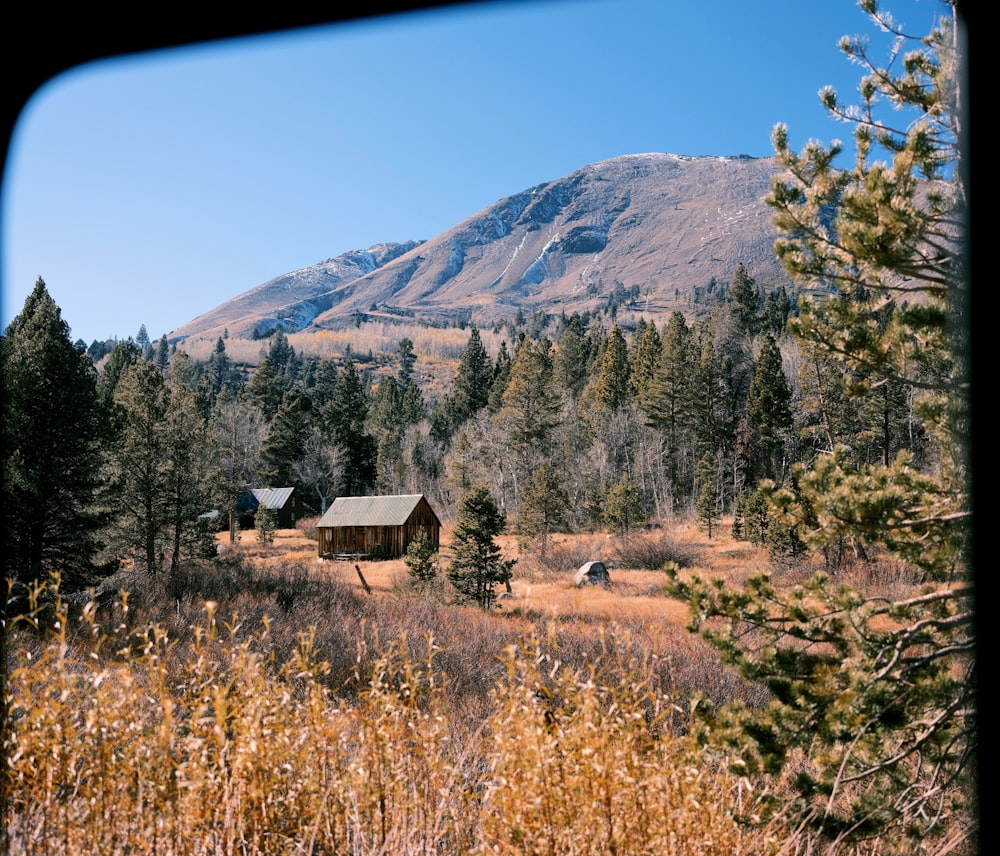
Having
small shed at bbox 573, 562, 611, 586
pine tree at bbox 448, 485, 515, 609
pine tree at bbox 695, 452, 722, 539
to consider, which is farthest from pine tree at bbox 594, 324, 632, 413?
pine tree at bbox 448, 485, 515, 609

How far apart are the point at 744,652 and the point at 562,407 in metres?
46.0

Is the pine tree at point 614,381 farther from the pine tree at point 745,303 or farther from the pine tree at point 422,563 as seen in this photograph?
the pine tree at point 422,563

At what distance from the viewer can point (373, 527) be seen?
Result: 37.9 meters

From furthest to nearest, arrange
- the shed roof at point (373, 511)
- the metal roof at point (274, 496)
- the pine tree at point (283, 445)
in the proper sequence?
1. the pine tree at point (283, 445)
2. the metal roof at point (274, 496)
3. the shed roof at point (373, 511)

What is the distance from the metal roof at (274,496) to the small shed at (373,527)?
36.1ft

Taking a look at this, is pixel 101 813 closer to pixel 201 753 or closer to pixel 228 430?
pixel 201 753

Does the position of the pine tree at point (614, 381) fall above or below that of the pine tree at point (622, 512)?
above

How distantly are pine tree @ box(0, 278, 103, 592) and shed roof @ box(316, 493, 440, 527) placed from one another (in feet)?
71.6

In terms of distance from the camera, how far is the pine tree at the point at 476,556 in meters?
19.6

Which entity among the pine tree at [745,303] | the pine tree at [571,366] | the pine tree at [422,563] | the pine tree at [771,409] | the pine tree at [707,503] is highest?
the pine tree at [745,303]

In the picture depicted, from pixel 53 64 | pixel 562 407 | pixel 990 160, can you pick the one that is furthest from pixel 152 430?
pixel 562 407

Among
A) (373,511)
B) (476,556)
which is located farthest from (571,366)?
(476,556)

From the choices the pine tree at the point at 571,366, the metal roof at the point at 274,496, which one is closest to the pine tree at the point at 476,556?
the metal roof at the point at 274,496

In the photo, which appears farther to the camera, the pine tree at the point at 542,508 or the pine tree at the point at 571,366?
the pine tree at the point at 571,366
